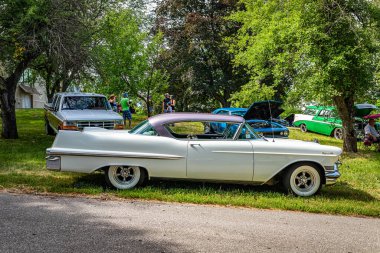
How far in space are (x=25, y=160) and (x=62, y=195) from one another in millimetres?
3721

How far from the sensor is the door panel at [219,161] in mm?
7152

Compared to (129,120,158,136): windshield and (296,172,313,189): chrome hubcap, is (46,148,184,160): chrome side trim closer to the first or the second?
(129,120,158,136): windshield

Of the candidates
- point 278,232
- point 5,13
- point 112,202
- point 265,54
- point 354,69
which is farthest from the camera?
point 265,54

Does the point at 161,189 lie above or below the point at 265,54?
below

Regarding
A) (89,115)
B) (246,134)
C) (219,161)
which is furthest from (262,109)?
(219,161)

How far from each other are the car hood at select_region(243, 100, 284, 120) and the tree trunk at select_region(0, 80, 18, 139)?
8421 mm

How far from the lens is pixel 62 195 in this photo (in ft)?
21.9

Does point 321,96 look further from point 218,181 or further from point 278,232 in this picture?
point 278,232

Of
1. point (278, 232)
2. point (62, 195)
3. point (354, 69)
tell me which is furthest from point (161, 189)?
point (354, 69)

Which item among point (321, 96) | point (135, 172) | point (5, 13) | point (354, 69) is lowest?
point (135, 172)

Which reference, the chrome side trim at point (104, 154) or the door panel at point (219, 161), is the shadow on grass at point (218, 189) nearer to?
the door panel at point (219, 161)

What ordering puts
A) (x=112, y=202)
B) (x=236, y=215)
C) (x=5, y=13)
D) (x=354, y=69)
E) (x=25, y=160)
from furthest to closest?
1. (x=354, y=69)
2. (x=5, y=13)
3. (x=25, y=160)
4. (x=112, y=202)
5. (x=236, y=215)

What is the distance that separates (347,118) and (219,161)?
8747mm

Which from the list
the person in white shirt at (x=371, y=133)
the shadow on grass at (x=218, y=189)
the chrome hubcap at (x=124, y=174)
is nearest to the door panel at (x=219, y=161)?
the shadow on grass at (x=218, y=189)
